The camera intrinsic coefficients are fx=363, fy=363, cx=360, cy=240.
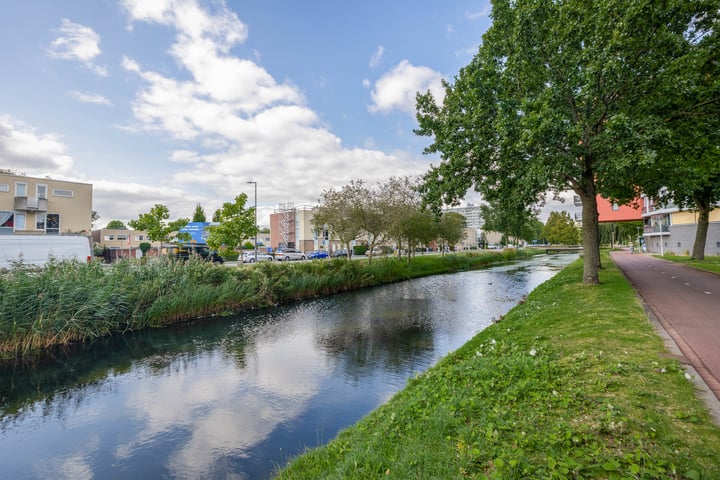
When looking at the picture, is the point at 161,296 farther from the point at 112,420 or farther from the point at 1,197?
the point at 1,197

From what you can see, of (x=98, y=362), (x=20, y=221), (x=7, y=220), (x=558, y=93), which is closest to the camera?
(x=98, y=362)

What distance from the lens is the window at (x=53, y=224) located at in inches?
1496

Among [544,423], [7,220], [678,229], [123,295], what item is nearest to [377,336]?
[544,423]

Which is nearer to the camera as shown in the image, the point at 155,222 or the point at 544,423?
the point at 544,423

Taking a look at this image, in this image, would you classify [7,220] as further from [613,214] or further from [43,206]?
[613,214]

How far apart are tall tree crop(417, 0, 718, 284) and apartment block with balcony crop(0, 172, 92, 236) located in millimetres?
38011

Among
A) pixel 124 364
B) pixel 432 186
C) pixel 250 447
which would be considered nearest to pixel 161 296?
pixel 124 364

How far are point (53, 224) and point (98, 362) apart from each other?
3840 centimetres

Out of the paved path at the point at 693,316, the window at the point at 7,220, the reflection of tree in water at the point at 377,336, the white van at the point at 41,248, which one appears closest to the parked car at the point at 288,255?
the window at the point at 7,220

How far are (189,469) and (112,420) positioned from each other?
2649mm

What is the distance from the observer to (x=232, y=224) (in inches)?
1023

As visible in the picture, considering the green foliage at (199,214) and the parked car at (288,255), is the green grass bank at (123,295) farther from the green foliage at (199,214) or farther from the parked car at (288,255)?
the green foliage at (199,214)

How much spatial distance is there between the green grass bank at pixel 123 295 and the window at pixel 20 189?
3332 centimetres

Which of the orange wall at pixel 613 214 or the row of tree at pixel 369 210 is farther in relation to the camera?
the orange wall at pixel 613 214
